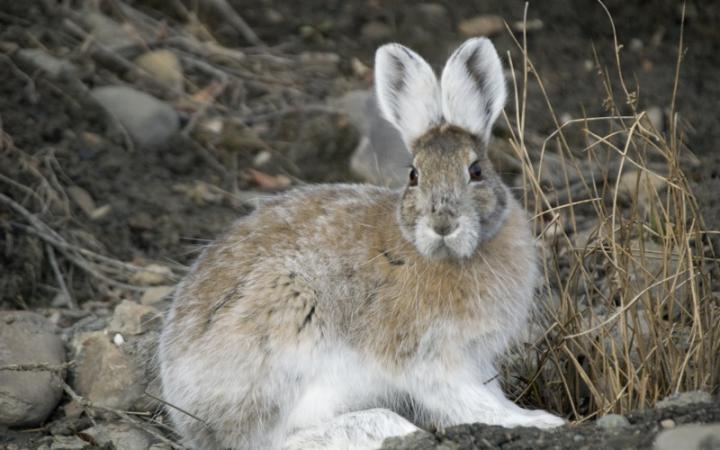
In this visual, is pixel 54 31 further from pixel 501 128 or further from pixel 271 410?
pixel 271 410

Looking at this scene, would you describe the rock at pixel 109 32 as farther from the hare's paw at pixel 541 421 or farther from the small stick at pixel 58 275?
the hare's paw at pixel 541 421

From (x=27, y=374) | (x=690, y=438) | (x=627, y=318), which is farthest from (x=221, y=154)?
(x=690, y=438)

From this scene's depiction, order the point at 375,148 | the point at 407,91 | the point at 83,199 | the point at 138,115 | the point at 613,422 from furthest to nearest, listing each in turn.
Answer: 1. the point at 138,115
2. the point at 375,148
3. the point at 83,199
4. the point at 407,91
5. the point at 613,422

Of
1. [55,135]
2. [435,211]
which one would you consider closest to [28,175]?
[55,135]

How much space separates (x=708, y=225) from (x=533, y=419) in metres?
2.22

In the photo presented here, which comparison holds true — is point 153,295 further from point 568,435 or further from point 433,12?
point 433,12

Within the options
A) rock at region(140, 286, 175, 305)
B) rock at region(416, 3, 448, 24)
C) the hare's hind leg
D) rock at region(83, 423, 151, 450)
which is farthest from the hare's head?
rock at region(416, 3, 448, 24)

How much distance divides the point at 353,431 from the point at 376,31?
634 centimetres

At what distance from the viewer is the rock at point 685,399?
16.3ft

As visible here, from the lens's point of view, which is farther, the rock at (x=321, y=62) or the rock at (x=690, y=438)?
the rock at (x=321, y=62)

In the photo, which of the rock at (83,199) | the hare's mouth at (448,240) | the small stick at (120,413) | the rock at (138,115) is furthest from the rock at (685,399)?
the rock at (138,115)

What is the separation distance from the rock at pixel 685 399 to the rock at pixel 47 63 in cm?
608

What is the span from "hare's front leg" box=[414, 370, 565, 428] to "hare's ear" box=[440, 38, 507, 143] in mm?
1158

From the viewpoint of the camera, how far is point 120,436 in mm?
6133
